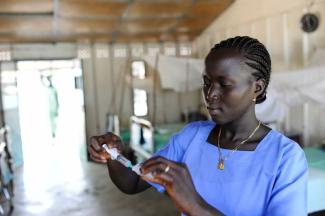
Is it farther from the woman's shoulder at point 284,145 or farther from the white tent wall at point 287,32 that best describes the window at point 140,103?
the woman's shoulder at point 284,145

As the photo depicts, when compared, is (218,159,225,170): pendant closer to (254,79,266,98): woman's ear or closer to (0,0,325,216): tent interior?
(254,79,266,98): woman's ear

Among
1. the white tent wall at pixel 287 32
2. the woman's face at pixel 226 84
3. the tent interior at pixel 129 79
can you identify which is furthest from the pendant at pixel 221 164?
the white tent wall at pixel 287 32

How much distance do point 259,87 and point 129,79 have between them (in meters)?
4.95

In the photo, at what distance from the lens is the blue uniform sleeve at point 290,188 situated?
808 mm

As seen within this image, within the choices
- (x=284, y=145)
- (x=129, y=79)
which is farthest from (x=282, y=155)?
(x=129, y=79)

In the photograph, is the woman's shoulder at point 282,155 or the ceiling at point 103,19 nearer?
the woman's shoulder at point 282,155

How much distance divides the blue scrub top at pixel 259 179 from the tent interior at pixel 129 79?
2.02m

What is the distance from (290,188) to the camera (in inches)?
32.0

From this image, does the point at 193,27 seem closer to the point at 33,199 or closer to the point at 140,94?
the point at 140,94

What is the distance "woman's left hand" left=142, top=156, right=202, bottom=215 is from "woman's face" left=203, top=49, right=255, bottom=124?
0.78 feet

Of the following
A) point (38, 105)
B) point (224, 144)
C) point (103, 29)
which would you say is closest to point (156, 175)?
point (224, 144)

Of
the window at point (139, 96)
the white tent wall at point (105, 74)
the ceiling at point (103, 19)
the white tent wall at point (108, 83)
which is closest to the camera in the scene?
the ceiling at point (103, 19)

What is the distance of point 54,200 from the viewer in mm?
4480

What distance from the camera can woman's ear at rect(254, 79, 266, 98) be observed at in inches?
36.5
